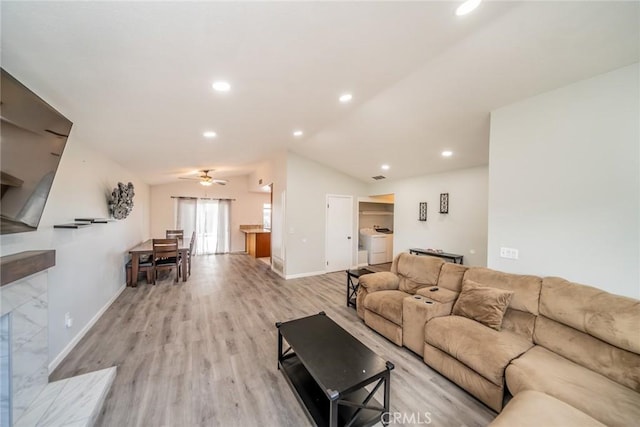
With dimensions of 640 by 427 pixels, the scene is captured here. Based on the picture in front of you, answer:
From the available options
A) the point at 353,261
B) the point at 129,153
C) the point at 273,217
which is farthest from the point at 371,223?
the point at 129,153

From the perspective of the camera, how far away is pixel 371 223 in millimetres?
8391

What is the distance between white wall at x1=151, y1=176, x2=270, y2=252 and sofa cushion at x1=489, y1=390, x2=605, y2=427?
8.65 m

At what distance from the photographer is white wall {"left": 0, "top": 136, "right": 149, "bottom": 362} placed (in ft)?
7.33

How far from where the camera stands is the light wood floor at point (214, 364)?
1818 mm

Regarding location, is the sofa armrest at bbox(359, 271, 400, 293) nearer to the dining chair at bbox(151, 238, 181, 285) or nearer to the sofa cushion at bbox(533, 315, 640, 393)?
the sofa cushion at bbox(533, 315, 640, 393)

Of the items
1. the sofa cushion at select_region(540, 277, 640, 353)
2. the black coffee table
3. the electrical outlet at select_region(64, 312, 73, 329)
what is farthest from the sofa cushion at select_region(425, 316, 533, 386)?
the electrical outlet at select_region(64, 312, 73, 329)

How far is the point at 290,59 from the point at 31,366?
3121 millimetres

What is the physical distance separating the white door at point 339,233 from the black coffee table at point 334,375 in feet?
12.6

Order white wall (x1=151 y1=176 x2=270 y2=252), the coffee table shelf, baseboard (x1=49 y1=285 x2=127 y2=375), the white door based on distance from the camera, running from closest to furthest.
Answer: the coffee table shelf < baseboard (x1=49 y1=285 x2=127 y2=375) < the white door < white wall (x1=151 y1=176 x2=270 y2=252)

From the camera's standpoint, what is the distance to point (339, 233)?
629 centimetres

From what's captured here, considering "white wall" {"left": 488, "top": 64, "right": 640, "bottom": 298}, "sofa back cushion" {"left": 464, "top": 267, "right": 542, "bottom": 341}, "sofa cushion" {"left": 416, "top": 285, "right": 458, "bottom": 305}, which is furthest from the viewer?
"sofa cushion" {"left": 416, "top": 285, "right": 458, "bottom": 305}

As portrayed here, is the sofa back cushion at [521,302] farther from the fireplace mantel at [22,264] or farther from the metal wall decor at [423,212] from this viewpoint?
the fireplace mantel at [22,264]

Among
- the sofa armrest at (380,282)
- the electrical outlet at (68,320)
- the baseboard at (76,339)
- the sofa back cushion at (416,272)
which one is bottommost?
the baseboard at (76,339)

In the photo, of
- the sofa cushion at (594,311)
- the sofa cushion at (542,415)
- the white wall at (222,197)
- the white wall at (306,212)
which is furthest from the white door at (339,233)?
the sofa cushion at (542,415)
